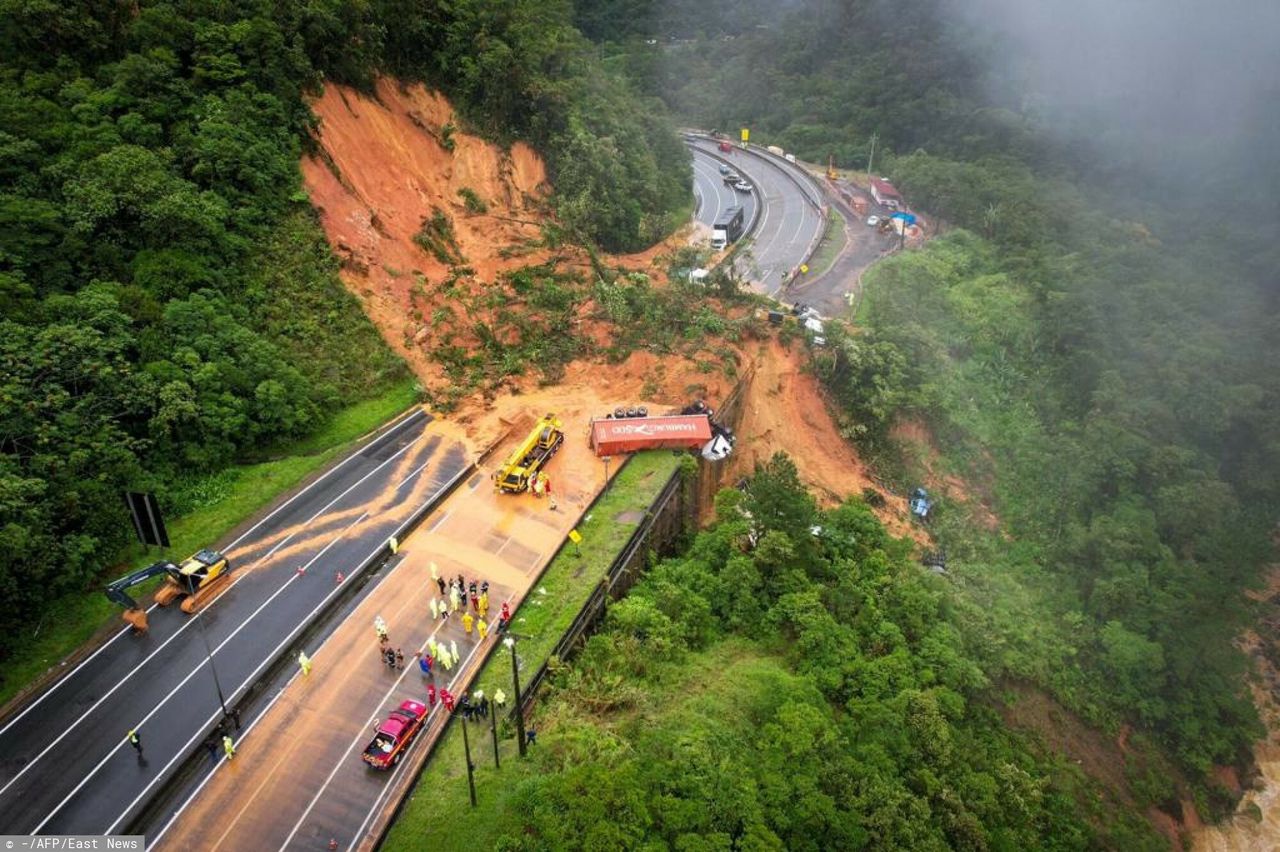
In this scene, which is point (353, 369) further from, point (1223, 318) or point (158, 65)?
point (1223, 318)

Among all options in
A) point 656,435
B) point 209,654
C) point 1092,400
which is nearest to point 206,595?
point 209,654

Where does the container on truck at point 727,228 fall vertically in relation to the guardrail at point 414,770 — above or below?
above

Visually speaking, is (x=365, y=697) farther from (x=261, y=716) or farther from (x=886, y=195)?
(x=886, y=195)

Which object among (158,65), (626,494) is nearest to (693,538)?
(626,494)

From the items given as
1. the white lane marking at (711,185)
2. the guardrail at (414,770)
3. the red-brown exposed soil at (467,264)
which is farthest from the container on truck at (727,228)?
the guardrail at (414,770)

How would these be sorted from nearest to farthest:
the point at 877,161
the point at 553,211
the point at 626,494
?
the point at 626,494, the point at 553,211, the point at 877,161

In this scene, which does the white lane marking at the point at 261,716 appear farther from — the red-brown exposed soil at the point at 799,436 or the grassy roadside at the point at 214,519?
the red-brown exposed soil at the point at 799,436

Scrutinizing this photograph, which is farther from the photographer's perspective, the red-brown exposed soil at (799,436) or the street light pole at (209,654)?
the red-brown exposed soil at (799,436)
